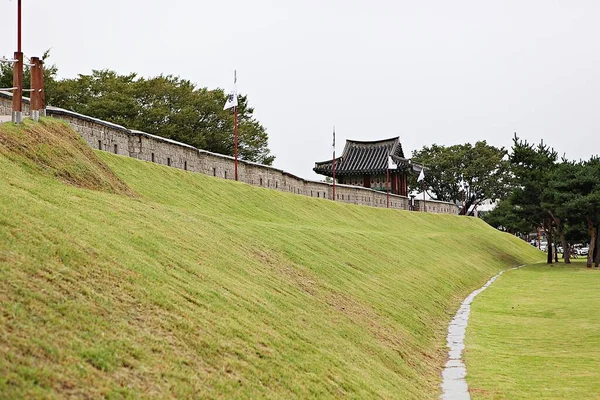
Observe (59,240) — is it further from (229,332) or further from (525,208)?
(525,208)

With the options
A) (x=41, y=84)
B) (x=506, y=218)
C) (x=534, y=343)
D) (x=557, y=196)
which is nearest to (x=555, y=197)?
(x=557, y=196)

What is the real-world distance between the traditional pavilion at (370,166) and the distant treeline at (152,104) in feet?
70.5

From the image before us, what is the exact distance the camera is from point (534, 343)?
20.3m

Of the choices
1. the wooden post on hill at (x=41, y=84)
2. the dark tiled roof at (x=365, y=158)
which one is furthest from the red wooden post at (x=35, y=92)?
the dark tiled roof at (x=365, y=158)

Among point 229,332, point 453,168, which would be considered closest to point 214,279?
point 229,332

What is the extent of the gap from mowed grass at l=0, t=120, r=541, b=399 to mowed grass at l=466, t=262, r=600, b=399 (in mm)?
1231

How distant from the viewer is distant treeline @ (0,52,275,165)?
2217 inches

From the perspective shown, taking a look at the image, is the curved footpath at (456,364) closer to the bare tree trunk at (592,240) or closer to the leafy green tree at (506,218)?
the bare tree trunk at (592,240)

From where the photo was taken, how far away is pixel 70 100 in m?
57.4

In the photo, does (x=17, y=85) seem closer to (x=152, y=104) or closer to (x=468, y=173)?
(x=152, y=104)

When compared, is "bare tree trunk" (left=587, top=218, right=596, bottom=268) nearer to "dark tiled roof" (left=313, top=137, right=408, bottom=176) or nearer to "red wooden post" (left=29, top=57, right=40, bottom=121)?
"dark tiled roof" (left=313, top=137, right=408, bottom=176)

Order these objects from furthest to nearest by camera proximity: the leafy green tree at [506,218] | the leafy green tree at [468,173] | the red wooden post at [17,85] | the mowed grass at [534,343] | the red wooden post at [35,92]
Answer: the leafy green tree at [468,173] → the leafy green tree at [506,218] → the red wooden post at [35,92] → the red wooden post at [17,85] → the mowed grass at [534,343]

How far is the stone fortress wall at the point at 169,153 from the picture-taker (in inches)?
1005

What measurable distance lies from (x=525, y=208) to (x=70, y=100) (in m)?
38.4
